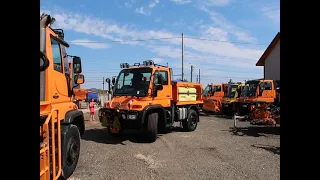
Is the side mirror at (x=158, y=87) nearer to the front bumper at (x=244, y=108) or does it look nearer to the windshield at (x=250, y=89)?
the front bumper at (x=244, y=108)

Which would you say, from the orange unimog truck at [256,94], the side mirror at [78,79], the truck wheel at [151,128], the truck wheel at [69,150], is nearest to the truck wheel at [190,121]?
the truck wheel at [151,128]

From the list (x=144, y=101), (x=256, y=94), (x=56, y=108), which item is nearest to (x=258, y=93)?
(x=256, y=94)

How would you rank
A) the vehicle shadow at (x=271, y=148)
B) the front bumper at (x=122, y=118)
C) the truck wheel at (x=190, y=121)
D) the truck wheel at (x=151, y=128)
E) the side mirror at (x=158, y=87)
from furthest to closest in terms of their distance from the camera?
the truck wheel at (x=190, y=121) < the side mirror at (x=158, y=87) < the truck wheel at (x=151, y=128) < the front bumper at (x=122, y=118) < the vehicle shadow at (x=271, y=148)

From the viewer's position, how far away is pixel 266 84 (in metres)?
17.1

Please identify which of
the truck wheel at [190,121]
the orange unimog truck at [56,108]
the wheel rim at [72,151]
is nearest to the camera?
the orange unimog truck at [56,108]

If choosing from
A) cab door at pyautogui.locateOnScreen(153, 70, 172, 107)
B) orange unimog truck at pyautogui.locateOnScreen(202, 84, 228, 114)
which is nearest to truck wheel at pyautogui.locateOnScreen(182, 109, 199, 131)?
cab door at pyautogui.locateOnScreen(153, 70, 172, 107)

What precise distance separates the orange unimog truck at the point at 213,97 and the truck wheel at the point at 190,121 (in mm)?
7945

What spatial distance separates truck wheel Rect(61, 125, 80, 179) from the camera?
5.22 metres

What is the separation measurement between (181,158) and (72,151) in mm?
2930

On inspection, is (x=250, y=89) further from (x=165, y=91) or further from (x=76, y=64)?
(x=76, y=64)

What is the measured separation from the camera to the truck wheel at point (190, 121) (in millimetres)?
12721

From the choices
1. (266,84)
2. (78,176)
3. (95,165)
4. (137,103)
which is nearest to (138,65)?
(137,103)
